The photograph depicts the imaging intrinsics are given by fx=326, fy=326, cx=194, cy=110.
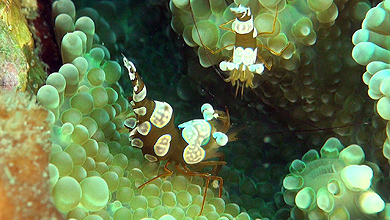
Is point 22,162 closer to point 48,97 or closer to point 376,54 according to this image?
point 48,97

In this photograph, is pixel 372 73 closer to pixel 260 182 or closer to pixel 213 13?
pixel 213 13

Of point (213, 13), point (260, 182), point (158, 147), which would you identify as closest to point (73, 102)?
point (158, 147)

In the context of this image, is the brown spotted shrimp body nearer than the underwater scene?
No

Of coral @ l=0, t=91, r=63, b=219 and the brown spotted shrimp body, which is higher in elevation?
the brown spotted shrimp body

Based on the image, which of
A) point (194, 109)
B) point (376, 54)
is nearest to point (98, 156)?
point (194, 109)

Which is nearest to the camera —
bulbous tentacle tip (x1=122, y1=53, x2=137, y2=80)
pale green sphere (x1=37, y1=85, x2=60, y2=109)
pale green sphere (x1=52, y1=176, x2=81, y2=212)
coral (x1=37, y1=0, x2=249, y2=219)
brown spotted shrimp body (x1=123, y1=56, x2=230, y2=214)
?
pale green sphere (x1=52, y1=176, x2=81, y2=212)

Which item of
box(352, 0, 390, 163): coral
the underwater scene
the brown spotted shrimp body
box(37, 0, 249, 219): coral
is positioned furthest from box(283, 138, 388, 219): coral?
the brown spotted shrimp body

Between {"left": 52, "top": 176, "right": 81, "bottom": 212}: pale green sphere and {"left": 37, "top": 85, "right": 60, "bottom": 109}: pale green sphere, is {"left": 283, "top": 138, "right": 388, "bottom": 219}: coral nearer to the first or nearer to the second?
{"left": 52, "top": 176, "right": 81, "bottom": 212}: pale green sphere

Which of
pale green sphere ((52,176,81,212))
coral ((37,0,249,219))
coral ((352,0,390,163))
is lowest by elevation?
pale green sphere ((52,176,81,212))
